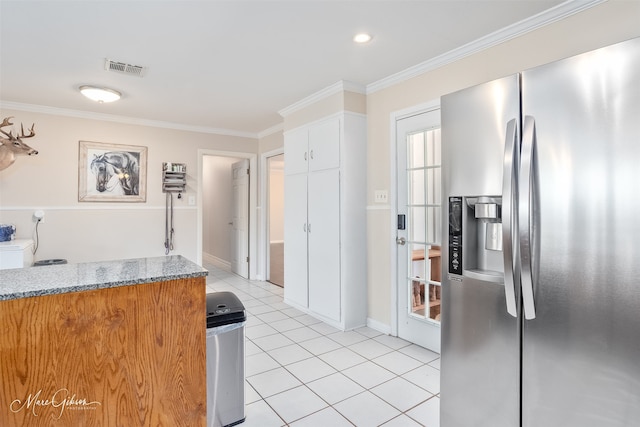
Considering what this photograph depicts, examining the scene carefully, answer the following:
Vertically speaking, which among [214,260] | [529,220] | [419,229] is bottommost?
[214,260]

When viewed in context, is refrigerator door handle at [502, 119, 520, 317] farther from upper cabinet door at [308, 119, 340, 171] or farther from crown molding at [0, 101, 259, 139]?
crown molding at [0, 101, 259, 139]

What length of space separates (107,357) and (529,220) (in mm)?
1660

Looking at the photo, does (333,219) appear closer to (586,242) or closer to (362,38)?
(362,38)

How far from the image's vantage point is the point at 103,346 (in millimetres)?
1273

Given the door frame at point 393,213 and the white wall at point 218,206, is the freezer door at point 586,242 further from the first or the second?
the white wall at point 218,206

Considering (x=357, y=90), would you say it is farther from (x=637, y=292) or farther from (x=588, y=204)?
(x=637, y=292)

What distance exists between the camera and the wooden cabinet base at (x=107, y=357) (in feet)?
3.77

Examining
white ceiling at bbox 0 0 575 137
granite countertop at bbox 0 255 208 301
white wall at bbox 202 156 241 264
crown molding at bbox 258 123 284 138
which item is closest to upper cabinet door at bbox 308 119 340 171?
white ceiling at bbox 0 0 575 137

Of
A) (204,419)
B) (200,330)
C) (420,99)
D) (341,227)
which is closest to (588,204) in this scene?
(200,330)

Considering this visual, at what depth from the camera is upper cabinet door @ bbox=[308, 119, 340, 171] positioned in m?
3.26

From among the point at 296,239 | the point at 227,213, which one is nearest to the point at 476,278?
the point at 296,239

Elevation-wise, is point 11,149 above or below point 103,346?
above

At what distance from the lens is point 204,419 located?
1497 millimetres

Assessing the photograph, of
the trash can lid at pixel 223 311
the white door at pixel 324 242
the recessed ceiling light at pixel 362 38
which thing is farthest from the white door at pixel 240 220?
the trash can lid at pixel 223 311
